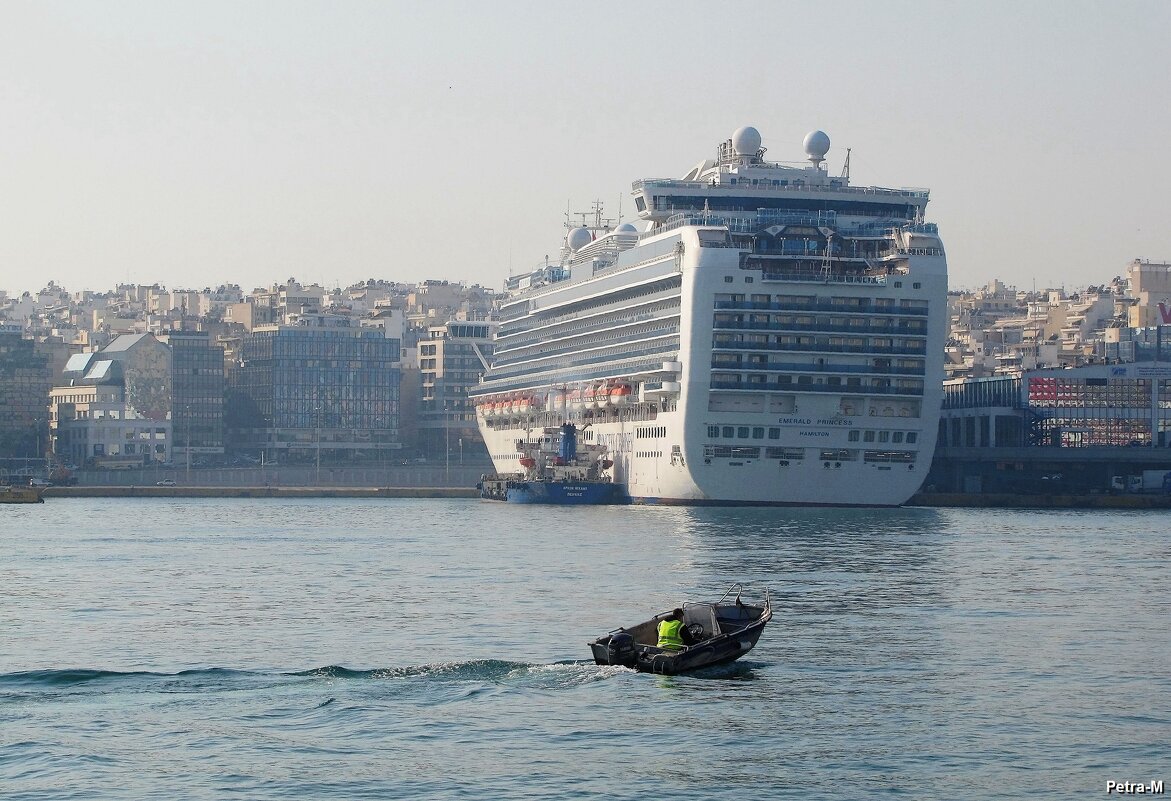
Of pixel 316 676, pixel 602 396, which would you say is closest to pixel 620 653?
pixel 316 676

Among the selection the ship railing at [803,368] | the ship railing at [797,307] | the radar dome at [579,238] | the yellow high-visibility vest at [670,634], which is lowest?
the yellow high-visibility vest at [670,634]

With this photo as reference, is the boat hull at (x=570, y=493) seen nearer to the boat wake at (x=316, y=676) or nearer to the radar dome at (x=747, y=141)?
the radar dome at (x=747, y=141)

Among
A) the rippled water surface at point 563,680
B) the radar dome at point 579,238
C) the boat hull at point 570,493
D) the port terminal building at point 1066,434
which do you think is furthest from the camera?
the radar dome at point 579,238

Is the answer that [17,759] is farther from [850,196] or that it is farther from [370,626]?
[850,196]

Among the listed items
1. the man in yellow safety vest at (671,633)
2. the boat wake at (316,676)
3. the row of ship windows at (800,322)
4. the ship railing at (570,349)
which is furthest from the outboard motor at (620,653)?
the ship railing at (570,349)

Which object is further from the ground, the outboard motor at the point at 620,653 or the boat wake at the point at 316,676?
the outboard motor at the point at 620,653

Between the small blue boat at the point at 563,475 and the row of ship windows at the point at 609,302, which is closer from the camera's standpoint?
the row of ship windows at the point at 609,302

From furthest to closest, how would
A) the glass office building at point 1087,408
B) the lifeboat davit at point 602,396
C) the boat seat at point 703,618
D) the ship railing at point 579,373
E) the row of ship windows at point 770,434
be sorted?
the glass office building at point 1087,408
the lifeboat davit at point 602,396
the ship railing at point 579,373
the row of ship windows at point 770,434
the boat seat at point 703,618

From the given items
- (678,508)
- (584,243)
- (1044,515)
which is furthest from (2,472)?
(1044,515)

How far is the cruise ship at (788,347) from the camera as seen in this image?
10788 cm

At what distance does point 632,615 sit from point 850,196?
70.1 metres

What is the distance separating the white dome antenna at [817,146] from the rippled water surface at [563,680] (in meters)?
53.5

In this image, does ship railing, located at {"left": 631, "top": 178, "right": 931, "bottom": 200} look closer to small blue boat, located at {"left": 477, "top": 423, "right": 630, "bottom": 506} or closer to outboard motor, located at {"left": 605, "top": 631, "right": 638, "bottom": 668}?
small blue boat, located at {"left": 477, "top": 423, "right": 630, "bottom": 506}

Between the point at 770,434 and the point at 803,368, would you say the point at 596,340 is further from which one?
the point at 770,434
